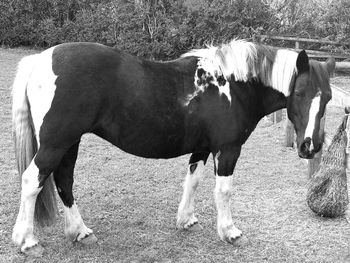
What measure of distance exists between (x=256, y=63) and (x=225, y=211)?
1250 millimetres

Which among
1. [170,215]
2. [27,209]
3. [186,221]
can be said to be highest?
[27,209]

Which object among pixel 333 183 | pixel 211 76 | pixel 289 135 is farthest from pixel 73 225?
pixel 289 135

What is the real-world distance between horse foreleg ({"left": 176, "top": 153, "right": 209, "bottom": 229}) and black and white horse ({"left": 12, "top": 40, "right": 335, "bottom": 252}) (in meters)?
0.27

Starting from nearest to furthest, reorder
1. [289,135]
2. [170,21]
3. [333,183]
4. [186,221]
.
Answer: [186,221] → [333,183] → [289,135] → [170,21]

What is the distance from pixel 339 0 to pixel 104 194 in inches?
537

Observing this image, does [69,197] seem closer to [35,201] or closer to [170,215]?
[35,201]

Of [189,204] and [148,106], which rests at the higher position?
[148,106]

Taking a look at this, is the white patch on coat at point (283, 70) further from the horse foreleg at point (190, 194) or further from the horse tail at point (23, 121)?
the horse tail at point (23, 121)

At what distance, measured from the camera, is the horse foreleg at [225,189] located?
139 inches

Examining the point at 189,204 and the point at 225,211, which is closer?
the point at 225,211

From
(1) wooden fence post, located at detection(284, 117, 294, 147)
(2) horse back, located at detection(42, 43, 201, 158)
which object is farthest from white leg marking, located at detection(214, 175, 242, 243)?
(1) wooden fence post, located at detection(284, 117, 294, 147)

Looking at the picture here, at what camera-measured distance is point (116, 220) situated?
4121 millimetres

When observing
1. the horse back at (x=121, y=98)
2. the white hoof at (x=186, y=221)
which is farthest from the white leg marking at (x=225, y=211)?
the horse back at (x=121, y=98)

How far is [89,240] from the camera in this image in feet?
11.9
